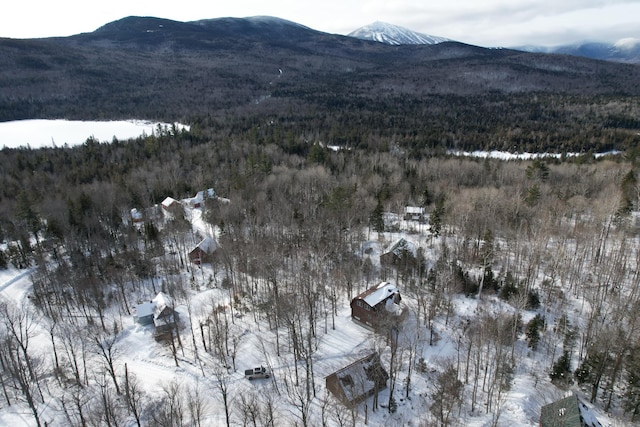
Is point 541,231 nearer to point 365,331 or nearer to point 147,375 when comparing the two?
point 365,331

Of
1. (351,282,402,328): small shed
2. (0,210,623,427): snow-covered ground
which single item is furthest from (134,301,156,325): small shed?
(351,282,402,328): small shed

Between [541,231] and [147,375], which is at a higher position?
[541,231]

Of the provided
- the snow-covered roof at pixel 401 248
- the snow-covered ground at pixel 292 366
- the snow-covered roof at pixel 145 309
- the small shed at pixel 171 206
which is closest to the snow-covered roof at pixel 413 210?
the snow-covered roof at pixel 401 248

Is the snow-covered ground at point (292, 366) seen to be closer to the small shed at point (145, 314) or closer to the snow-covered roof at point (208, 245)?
the small shed at point (145, 314)

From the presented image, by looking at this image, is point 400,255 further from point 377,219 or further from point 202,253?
point 202,253

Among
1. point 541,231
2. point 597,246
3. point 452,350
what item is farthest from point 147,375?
point 597,246

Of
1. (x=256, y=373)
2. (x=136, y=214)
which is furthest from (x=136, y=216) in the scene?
(x=256, y=373)
